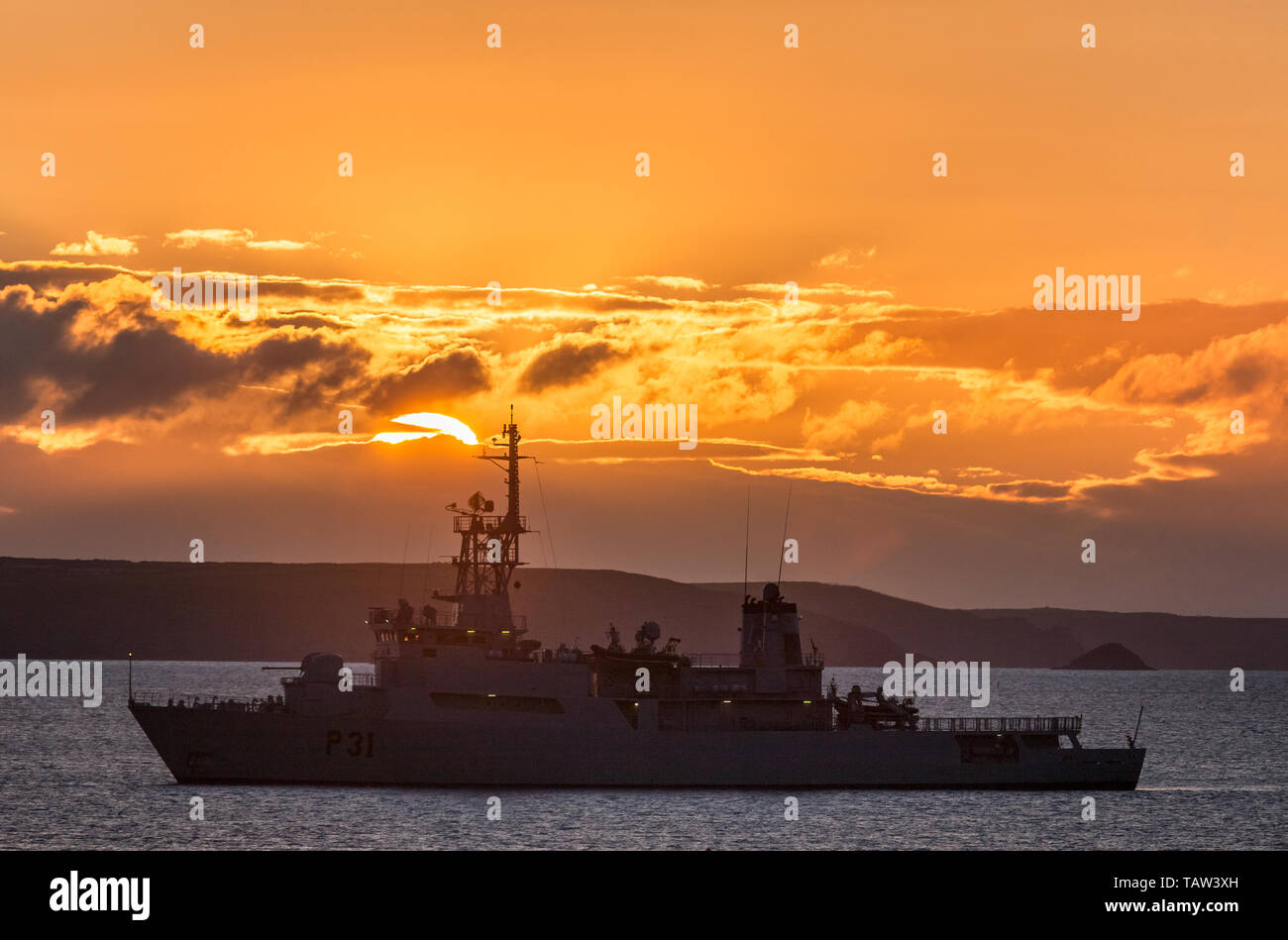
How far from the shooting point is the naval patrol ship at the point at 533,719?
4775 centimetres

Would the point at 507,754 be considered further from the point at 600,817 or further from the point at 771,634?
the point at 771,634

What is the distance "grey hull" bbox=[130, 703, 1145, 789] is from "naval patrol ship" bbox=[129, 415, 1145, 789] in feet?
0.16

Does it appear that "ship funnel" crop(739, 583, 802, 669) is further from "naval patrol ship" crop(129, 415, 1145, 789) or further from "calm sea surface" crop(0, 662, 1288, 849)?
"calm sea surface" crop(0, 662, 1288, 849)

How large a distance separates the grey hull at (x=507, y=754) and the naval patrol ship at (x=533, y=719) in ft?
0.16

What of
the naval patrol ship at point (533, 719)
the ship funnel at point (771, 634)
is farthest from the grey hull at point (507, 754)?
the ship funnel at point (771, 634)

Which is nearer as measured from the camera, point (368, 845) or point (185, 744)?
point (368, 845)

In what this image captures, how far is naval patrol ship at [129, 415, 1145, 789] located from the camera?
47.8 m

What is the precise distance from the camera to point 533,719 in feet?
158

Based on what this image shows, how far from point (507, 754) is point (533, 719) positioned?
4.68 feet

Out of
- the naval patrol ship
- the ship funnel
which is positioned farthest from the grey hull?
the ship funnel
